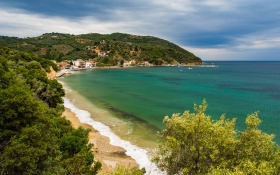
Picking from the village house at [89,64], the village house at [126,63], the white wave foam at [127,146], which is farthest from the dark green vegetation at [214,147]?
the village house at [126,63]

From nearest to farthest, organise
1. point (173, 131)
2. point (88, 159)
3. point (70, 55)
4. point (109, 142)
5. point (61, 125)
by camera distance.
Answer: point (173, 131), point (88, 159), point (61, 125), point (109, 142), point (70, 55)

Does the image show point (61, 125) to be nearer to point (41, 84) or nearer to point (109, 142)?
point (109, 142)

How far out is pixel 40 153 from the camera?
37.5ft

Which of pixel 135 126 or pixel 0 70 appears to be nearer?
pixel 0 70

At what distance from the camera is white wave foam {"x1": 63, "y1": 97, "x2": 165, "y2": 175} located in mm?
20178

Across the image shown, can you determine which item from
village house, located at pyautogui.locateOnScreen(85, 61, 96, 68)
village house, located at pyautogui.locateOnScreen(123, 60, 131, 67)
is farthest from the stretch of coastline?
village house, located at pyautogui.locateOnScreen(123, 60, 131, 67)

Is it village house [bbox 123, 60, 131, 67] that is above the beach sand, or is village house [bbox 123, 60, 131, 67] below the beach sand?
above

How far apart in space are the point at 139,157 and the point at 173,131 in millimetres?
9270

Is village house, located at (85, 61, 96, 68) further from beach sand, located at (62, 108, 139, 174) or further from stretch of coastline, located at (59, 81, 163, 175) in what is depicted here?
beach sand, located at (62, 108, 139, 174)

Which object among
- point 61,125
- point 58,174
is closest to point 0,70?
point 61,125

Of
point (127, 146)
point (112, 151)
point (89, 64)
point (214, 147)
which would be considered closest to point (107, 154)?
point (112, 151)

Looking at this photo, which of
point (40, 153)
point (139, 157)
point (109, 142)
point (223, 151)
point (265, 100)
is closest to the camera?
point (40, 153)

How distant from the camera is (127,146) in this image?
2480 centimetres

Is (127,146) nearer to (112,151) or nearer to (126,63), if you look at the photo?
(112,151)
